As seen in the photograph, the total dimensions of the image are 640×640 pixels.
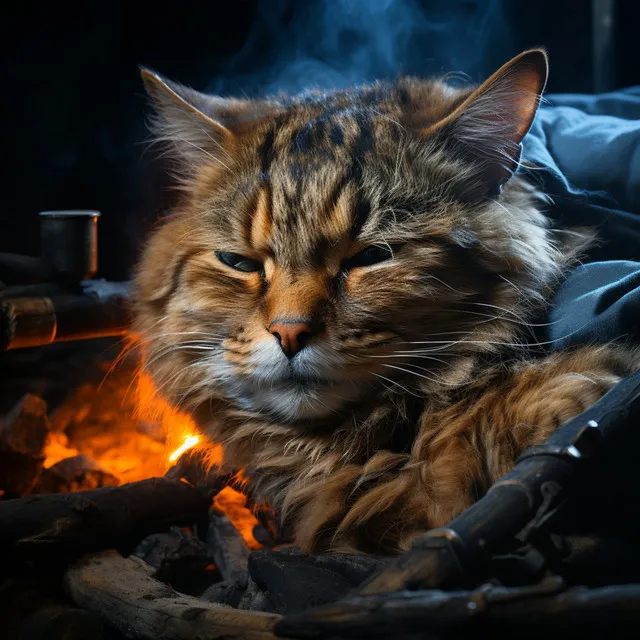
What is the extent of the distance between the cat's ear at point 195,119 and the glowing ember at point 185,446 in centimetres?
59

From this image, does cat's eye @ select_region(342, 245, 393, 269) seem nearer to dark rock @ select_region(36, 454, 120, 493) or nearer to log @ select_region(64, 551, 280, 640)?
log @ select_region(64, 551, 280, 640)

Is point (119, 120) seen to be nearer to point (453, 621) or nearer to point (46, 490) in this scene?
point (46, 490)

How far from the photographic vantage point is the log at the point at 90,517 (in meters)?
1.15

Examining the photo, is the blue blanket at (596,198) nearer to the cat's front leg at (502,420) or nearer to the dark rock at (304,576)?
the cat's front leg at (502,420)

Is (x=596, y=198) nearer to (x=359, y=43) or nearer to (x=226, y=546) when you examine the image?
(x=359, y=43)

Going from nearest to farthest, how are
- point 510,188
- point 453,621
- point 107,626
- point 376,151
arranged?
point 453,621
point 107,626
point 376,151
point 510,188

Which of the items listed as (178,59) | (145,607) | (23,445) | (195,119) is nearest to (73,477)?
(23,445)

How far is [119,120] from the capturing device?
6.30ft

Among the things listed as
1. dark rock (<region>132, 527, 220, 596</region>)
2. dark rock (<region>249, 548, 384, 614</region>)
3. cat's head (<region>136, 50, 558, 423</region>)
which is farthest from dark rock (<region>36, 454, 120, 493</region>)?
dark rock (<region>249, 548, 384, 614</region>)

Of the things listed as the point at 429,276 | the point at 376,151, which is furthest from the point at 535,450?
the point at 376,151

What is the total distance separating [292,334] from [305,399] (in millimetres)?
139

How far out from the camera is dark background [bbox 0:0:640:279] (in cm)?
165

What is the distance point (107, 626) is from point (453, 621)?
1.92 ft

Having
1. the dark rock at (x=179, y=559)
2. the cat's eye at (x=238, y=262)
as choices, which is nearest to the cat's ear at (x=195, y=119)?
the cat's eye at (x=238, y=262)
